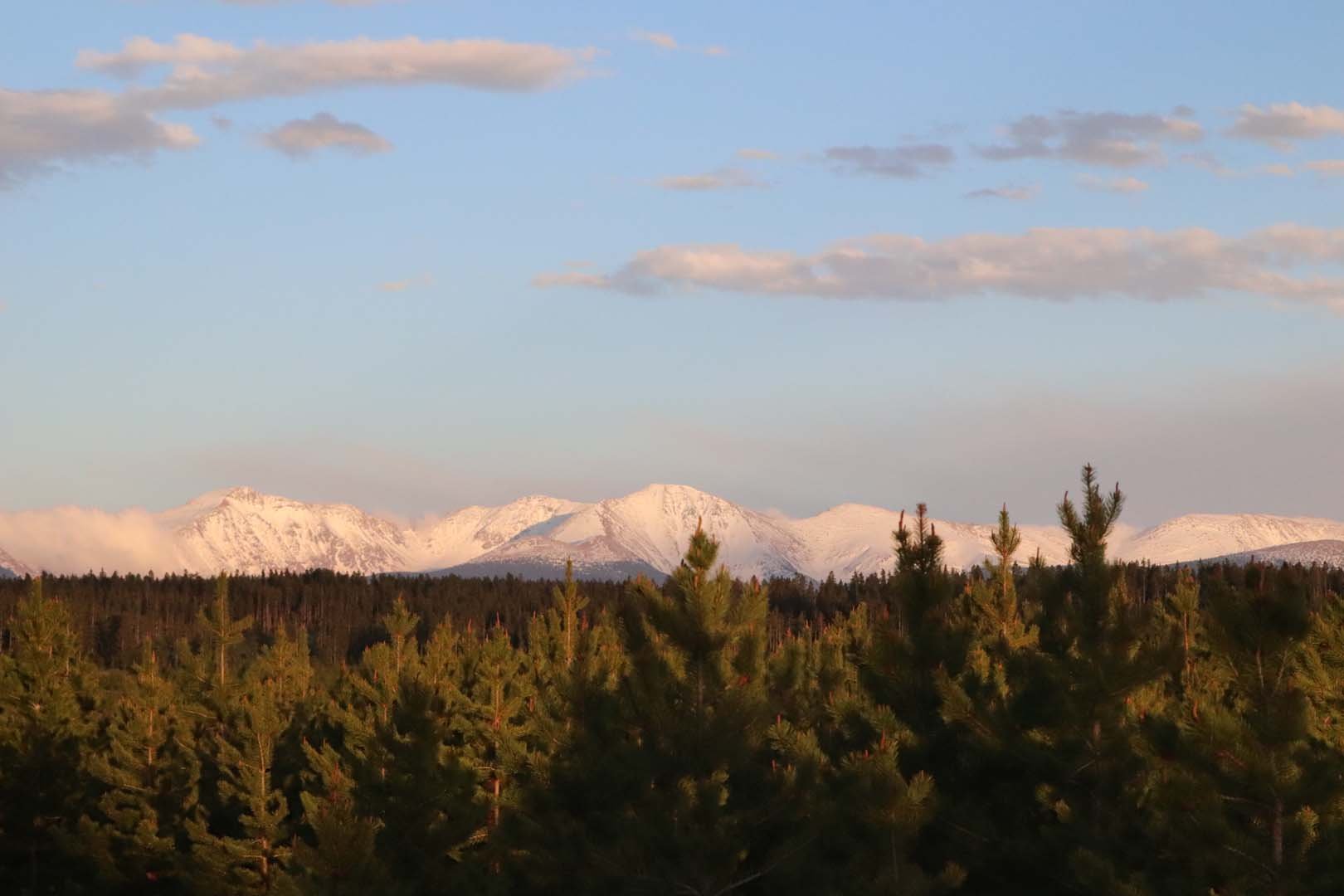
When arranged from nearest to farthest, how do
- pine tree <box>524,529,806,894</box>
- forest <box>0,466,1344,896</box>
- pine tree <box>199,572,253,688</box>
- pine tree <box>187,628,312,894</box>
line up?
forest <box>0,466,1344,896</box>, pine tree <box>524,529,806,894</box>, pine tree <box>187,628,312,894</box>, pine tree <box>199,572,253,688</box>

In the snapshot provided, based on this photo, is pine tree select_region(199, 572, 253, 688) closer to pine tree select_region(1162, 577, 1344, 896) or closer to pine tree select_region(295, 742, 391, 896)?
pine tree select_region(295, 742, 391, 896)

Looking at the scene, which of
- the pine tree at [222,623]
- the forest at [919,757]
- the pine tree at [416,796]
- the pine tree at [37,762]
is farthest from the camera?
the pine tree at [37,762]

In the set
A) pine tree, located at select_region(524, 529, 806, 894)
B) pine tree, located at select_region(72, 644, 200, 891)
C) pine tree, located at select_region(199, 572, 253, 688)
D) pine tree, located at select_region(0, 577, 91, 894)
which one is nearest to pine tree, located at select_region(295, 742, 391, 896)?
pine tree, located at select_region(524, 529, 806, 894)

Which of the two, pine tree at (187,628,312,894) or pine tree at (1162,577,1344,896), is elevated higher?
pine tree at (1162,577,1344,896)

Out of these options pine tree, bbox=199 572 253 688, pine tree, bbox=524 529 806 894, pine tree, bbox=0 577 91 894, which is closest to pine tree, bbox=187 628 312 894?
pine tree, bbox=199 572 253 688

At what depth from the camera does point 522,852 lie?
27.4 metres

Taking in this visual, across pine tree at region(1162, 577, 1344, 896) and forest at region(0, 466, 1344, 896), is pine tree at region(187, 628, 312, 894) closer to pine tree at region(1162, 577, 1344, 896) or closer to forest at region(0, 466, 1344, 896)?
forest at region(0, 466, 1344, 896)

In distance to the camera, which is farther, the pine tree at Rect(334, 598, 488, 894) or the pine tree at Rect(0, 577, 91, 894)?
the pine tree at Rect(0, 577, 91, 894)

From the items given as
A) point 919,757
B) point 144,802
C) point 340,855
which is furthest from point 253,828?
point 919,757

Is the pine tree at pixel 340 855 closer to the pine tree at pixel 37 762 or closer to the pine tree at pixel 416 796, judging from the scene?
the pine tree at pixel 416 796

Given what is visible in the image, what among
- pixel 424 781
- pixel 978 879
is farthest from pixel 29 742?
pixel 978 879

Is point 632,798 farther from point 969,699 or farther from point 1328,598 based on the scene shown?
→ point 1328,598

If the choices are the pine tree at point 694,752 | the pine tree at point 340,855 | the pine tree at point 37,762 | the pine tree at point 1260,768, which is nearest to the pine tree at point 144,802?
the pine tree at point 37,762

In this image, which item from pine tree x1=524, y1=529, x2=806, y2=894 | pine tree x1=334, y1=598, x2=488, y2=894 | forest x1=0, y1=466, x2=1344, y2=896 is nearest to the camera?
forest x1=0, y1=466, x2=1344, y2=896
